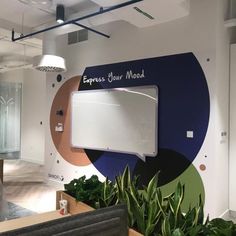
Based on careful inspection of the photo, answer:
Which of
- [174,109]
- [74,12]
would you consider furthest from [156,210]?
[74,12]

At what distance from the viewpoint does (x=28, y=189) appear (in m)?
5.32

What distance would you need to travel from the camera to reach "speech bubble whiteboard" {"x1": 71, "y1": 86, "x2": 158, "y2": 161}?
13.4 feet

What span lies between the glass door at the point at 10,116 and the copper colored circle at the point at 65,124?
4054mm

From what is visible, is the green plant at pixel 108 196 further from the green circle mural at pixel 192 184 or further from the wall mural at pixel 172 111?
the wall mural at pixel 172 111

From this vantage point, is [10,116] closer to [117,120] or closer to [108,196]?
[117,120]

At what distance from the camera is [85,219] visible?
803 millimetres

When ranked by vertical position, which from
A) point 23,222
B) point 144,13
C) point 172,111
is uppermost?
point 144,13

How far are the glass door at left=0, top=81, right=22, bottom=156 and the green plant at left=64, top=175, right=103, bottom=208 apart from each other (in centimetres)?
785

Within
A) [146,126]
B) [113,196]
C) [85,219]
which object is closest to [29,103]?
[146,126]

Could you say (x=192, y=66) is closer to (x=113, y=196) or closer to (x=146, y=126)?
(x=146, y=126)

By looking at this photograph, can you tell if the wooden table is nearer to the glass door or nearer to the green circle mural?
the green circle mural

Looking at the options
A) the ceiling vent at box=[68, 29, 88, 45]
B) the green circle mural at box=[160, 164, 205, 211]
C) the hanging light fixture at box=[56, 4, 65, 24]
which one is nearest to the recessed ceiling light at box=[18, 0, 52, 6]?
the hanging light fixture at box=[56, 4, 65, 24]

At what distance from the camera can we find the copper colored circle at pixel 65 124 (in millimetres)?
5116

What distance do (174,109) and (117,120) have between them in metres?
1.05
